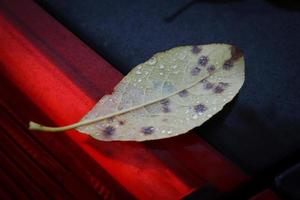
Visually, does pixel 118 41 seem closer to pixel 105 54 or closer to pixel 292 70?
pixel 105 54

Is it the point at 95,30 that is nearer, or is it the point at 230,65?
the point at 230,65

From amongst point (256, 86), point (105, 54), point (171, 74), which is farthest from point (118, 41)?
point (256, 86)

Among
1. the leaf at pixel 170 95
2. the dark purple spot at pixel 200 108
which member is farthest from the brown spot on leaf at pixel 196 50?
the dark purple spot at pixel 200 108

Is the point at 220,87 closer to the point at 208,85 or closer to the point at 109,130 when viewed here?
the point at 208,85

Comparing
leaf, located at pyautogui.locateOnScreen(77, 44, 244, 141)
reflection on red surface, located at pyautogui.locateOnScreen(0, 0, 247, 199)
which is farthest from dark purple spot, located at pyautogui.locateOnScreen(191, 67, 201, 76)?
reflection on red surface, located at pyautogui.locateOnScreen(0, 0, 247, 199)

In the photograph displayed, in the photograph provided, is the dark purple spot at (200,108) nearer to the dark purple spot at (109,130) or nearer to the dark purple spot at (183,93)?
the dark purple spot at (183,93)

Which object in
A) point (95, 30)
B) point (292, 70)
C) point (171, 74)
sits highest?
point (95, 30)
